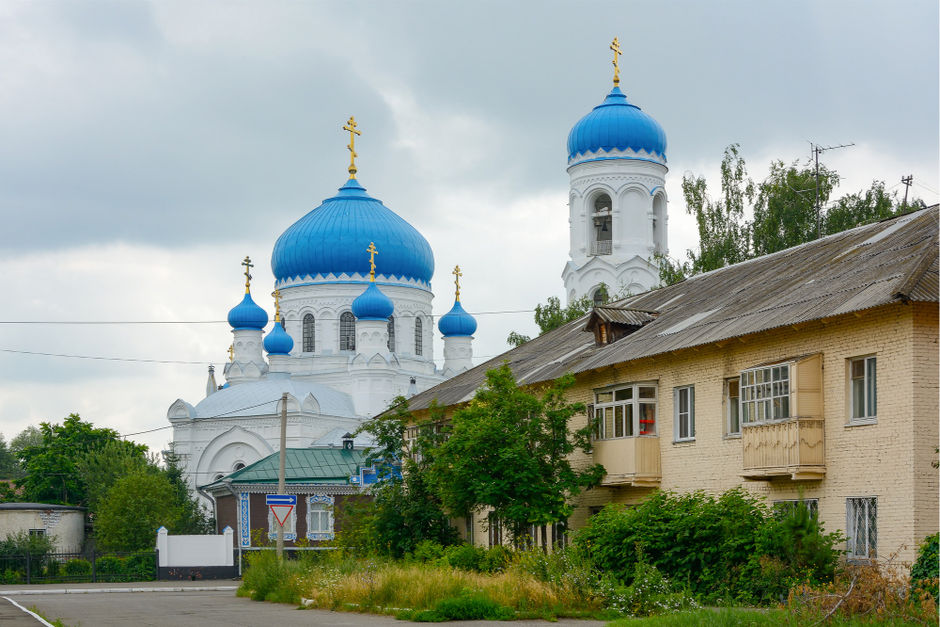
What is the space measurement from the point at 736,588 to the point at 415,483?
10.6 metres

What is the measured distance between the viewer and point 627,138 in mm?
51531

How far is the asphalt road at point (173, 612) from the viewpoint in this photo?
18.0m

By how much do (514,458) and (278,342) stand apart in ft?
126

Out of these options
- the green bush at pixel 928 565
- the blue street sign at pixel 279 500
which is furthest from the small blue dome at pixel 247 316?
the green bush at pixel 928 565

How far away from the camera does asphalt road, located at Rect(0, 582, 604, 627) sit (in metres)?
18.0

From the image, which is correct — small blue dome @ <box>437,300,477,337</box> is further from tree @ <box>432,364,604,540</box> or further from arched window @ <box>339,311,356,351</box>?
tree @ <box>432,364,604,540</box>

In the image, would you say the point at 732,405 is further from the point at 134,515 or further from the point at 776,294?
the point at 134,515

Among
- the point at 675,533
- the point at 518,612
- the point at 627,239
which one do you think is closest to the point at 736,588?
the point at 675,533

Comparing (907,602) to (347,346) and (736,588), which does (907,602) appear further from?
(347,346)

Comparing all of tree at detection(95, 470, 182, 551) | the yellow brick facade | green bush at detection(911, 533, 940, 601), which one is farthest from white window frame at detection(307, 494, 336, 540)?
green bush at detection(911, 533, 940, 601)

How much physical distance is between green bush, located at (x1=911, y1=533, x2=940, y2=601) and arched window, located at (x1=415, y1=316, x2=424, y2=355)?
159 ft

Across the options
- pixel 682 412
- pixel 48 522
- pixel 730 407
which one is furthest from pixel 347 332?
pixel 730 407

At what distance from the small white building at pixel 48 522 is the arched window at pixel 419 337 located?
786 inches

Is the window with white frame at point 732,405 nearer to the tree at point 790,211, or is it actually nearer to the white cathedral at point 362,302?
the tree at point 790,211
